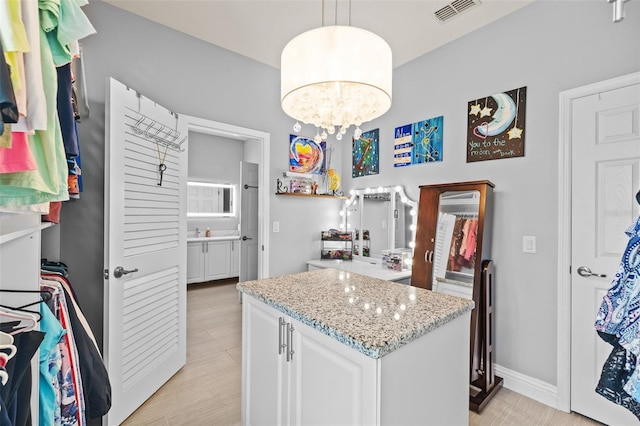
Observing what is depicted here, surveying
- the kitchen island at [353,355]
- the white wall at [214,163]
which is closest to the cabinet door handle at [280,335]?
the kitchen island at [353,355]

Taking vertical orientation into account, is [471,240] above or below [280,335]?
above

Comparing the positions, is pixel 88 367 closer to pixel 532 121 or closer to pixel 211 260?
pixel 532 121

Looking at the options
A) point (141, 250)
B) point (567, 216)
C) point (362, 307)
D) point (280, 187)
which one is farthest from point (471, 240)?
point (141, 250)

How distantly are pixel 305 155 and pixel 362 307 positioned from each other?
2.41 metres

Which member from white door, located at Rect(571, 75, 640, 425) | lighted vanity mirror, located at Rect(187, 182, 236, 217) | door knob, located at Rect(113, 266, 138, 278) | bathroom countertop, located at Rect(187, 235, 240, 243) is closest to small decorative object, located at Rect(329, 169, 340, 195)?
white door, located at Rect(571, 75, 640, 425)

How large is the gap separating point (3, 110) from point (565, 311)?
2782mm

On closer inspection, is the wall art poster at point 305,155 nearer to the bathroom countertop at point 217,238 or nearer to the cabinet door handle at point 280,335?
the cabinet door handle at point 280,335

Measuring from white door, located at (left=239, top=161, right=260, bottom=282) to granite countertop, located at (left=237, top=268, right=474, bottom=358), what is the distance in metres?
2.68

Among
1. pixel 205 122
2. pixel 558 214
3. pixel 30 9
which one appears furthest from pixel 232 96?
pixel 558 214

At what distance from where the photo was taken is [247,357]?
159cm

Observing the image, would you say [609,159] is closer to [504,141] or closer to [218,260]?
[504,141]

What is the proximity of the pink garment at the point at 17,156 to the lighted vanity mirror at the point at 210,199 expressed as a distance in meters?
4.79

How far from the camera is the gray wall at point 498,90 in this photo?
1.99 meters

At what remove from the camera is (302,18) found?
2.33 metres
